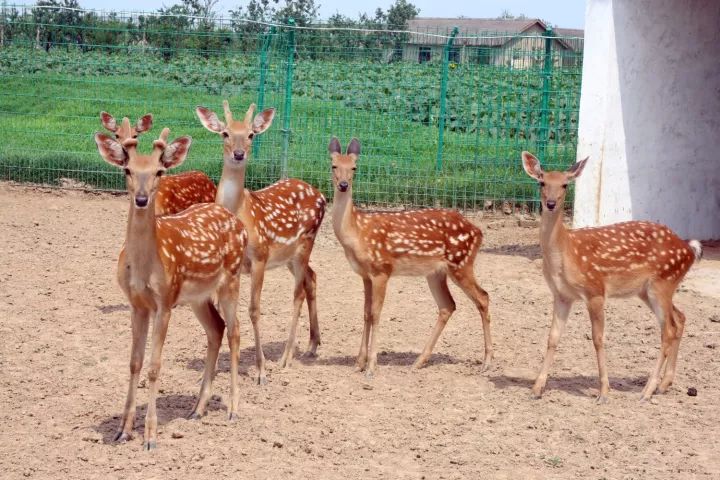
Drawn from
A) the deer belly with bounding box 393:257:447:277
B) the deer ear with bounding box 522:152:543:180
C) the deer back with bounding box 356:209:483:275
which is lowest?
the deer belly with bounding box 393:257:447:277

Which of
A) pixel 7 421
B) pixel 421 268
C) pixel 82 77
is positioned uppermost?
pixel 82 77

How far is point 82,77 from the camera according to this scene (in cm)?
1568

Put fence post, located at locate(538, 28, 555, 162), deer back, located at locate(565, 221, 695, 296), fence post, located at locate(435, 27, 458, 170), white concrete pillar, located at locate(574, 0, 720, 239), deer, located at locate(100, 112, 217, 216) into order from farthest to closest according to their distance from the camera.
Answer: fence post, located at locate(435, 27, 458, 170)
fence post, located at locate(538, 28, 555, 162)
white concrete pillar, located at locate(574, 0, 720, 239)
deer, located at locate(100, 112, 217, 216)
deer back, located at locate(565, 221, 695, 296)

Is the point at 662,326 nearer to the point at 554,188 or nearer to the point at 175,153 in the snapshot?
the point at 554,188

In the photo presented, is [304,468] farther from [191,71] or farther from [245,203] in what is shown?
[191,71]

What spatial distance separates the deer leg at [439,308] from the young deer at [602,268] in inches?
39.2

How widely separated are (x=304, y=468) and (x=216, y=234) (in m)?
1.67

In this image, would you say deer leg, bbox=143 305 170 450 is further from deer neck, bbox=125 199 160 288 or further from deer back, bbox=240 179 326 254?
deer back, bbox=240 179 326 254

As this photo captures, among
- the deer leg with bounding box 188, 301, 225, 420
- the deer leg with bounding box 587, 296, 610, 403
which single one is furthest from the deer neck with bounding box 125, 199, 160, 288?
the deer leg with bounding box 587, 296, 610, 403

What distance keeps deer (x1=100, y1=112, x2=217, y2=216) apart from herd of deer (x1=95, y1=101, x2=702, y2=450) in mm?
12

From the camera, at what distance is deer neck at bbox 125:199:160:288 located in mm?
6363

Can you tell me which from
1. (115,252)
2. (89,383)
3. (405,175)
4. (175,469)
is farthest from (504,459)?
(405,175)

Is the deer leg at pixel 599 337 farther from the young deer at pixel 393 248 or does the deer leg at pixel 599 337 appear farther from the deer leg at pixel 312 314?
the deer leg at pixel 312 314

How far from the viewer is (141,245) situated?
20.9 ft
